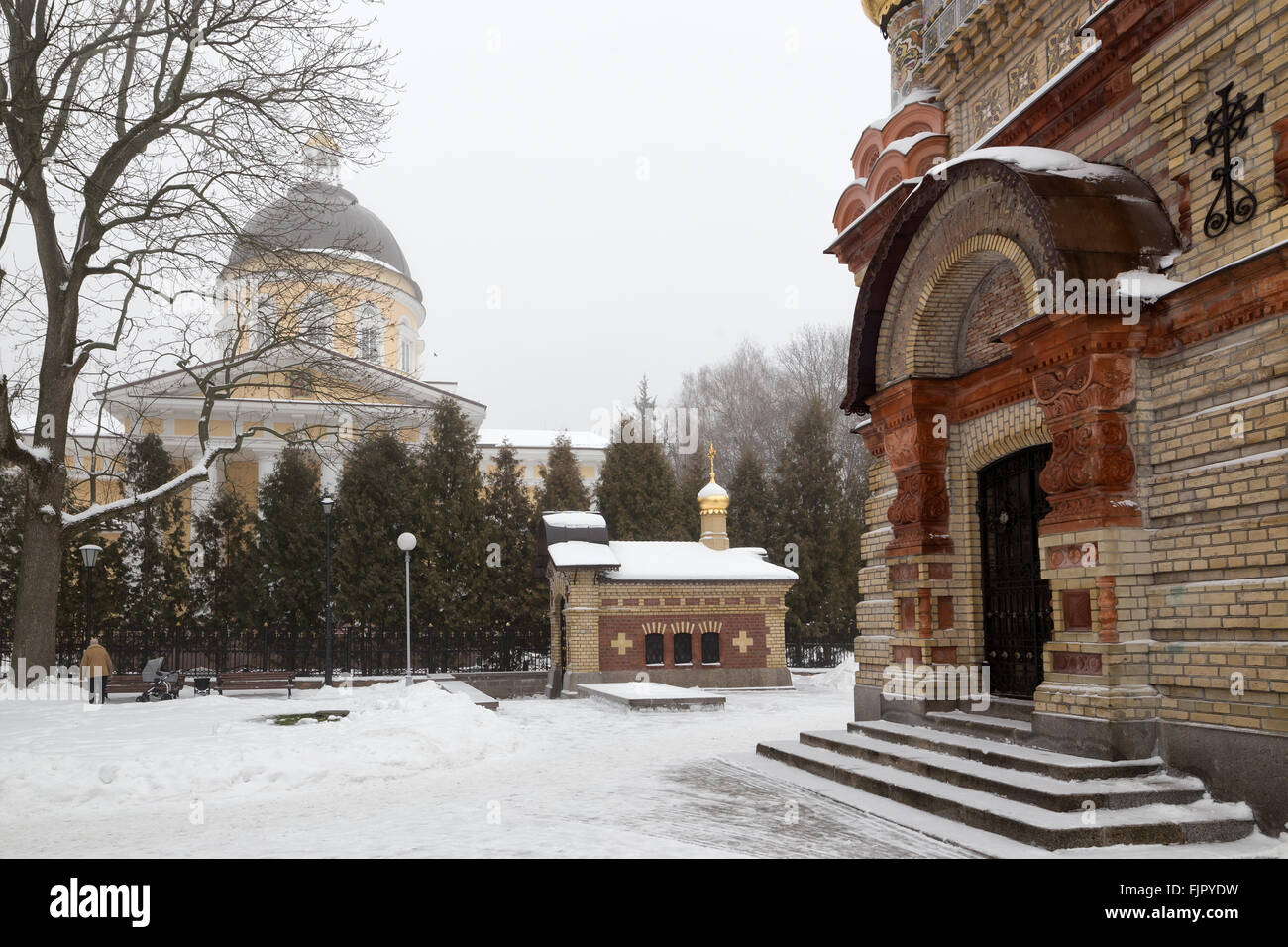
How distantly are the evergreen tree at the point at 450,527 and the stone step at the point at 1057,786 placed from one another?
62.8ft

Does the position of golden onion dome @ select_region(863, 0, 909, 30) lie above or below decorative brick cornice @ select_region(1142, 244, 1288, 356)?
above

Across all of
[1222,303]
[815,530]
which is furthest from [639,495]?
[1222,303]

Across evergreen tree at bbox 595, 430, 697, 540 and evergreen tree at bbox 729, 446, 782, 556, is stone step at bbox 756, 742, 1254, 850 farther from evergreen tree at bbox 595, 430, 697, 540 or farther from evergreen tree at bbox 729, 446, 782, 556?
evergreen tree at bbox 729, 446, 782, 556

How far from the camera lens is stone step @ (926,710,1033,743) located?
7668 mm

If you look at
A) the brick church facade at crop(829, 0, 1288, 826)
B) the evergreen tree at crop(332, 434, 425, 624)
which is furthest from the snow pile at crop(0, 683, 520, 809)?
the evergreen tree at crop(332, 434, 425, 624)

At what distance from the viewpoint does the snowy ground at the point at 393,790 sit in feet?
20.7

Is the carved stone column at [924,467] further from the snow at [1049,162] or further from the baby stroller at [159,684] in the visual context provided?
the baby stroller at [159,684]

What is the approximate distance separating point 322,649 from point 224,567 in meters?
5.06

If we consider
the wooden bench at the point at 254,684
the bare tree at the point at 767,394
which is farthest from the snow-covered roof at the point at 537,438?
the wooden bench at the point at 254,684

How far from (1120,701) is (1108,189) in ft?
11.8

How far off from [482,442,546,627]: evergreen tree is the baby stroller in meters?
9.34

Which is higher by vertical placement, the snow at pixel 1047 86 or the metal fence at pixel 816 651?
the snow at pixel 1047 86

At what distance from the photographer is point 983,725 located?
27.0ft

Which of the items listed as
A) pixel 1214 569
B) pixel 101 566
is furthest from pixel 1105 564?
pixel 101 566
